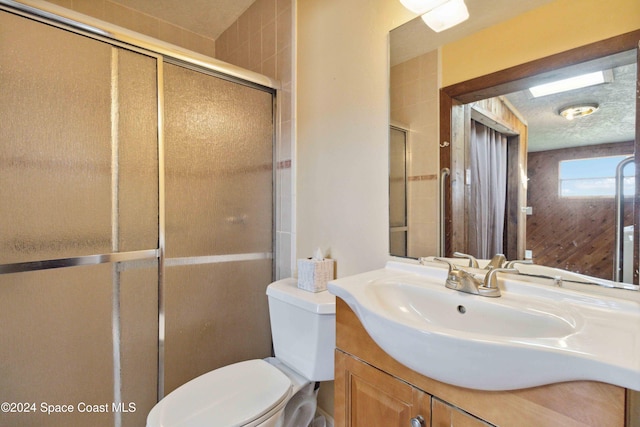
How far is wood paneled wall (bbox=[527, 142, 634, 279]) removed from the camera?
74 cm

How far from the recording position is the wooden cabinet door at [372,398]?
667 millimetres

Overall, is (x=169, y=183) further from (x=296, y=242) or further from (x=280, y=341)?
(x=280, y=341)

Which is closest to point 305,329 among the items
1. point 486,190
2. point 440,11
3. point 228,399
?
point 228,399

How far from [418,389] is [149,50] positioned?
1.63 metres

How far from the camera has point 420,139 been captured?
110 cm

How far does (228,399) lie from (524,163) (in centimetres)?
127

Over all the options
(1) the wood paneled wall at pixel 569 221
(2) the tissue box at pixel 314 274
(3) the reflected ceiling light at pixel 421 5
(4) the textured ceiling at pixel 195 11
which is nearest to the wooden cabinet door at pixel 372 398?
(2) the tissue box at pixel 314 274

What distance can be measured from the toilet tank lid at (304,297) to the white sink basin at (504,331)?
0.23m

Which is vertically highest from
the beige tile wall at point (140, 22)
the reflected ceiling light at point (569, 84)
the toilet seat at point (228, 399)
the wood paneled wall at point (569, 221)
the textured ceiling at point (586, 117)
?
the beige tile wall at point (140, 22)

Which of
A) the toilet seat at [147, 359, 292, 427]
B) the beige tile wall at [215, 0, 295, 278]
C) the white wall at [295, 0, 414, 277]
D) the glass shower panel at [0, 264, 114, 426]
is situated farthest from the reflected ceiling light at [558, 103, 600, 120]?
the glass shower panel at [0, 264, 114, 426]

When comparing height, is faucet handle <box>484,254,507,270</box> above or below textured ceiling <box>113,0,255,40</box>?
below

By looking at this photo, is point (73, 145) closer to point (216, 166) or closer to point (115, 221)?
point (115, 221)

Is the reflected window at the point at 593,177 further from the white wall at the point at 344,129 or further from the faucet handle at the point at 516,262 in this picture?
the white wall at the point at 344,129

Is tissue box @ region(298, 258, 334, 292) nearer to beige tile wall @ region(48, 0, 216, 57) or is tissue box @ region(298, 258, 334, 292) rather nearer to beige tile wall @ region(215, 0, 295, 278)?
beige tile wall @ region(215, 0, 295, 278)
